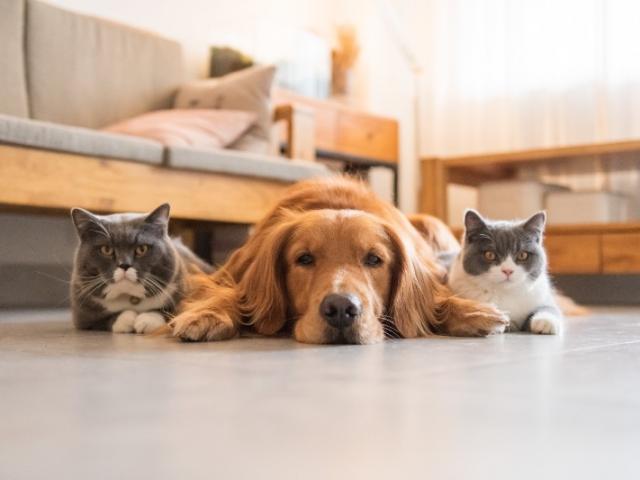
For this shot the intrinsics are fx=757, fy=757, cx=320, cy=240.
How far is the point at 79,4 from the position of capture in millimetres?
4281

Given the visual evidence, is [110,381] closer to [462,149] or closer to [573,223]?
[573,223]

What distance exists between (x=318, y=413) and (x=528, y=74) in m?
4.60

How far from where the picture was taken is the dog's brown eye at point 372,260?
1839 mm

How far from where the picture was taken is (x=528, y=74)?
509 cm

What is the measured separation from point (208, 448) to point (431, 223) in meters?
2.01

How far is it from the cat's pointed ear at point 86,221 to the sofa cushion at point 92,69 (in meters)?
1.87

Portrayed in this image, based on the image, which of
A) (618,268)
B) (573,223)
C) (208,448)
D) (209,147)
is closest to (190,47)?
(209,147)

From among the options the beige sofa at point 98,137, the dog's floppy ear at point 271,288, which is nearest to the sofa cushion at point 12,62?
the beige sofa at point 98,137

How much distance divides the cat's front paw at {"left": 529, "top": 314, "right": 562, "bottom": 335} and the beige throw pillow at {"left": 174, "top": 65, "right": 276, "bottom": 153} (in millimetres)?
2149

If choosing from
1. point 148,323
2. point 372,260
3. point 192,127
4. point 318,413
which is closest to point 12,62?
point 192,127

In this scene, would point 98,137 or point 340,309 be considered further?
point 98,137

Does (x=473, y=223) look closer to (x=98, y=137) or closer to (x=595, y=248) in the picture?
(x=98, y=137)

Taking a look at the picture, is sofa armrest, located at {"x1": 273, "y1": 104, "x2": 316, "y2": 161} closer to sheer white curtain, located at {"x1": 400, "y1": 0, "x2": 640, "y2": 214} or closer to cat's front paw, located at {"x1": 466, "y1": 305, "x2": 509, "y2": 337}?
sheer white curtain, located at {"x1": 400, "y1": 0, "x2": 640, "y2": 214}

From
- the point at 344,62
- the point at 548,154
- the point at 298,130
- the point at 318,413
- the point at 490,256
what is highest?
the point at 344,62
